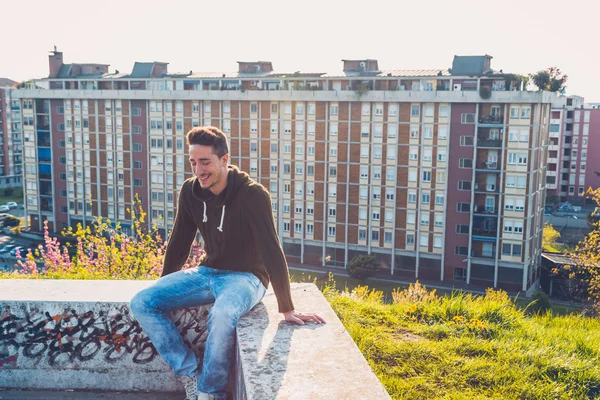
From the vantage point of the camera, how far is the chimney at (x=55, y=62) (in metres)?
59.1

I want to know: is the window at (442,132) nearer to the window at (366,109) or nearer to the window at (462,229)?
the window at (366,109)

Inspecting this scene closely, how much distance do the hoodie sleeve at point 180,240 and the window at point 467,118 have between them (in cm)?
4224

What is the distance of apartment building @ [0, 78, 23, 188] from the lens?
272 feet

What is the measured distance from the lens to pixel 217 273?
15.6ft

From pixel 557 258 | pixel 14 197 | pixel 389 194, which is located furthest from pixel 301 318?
pixel 14 197

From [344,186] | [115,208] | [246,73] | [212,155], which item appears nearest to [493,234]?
[344,186]

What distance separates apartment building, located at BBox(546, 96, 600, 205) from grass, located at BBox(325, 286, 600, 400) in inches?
2957

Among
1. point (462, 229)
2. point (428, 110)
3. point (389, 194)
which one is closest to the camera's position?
point (428, 110)

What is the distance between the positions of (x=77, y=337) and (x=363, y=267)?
3987 centimetres

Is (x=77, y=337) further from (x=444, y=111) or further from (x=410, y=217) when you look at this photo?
(x=410, y=217)

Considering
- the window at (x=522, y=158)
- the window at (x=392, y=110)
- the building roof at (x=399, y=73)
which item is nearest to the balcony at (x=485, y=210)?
the window at (x=522, y=158)

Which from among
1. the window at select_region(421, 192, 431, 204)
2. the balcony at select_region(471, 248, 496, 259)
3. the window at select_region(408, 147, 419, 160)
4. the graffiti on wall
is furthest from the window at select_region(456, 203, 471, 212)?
the graffiti on wall

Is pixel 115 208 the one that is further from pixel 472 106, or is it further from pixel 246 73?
pixel 472 106

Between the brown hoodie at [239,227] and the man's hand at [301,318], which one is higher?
the brown hoodie at [239,227]
